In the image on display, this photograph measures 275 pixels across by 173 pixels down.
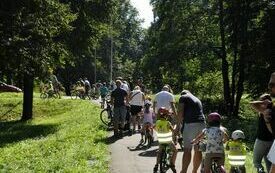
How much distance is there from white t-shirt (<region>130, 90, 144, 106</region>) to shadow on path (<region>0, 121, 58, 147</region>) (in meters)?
6.11

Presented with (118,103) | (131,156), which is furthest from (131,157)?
(118,103)

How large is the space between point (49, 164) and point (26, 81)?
20.3 meters

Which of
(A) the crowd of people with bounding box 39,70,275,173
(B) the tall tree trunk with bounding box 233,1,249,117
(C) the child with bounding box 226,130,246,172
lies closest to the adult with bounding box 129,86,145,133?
(A) the crowd of people with bounding box 39,70,275,173

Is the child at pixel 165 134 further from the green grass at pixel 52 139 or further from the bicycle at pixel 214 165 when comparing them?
the green grass at pixel 52 139

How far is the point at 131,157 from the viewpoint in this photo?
16.6 m

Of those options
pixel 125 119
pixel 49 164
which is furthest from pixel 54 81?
pixel 49 164

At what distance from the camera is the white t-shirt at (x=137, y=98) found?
2152 centimetres

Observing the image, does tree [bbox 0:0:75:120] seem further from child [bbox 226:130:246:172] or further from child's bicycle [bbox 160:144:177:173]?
child [bbox 226:130:246:172]

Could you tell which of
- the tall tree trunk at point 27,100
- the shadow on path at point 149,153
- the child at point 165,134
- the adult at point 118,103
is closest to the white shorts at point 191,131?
the child at point 165,134

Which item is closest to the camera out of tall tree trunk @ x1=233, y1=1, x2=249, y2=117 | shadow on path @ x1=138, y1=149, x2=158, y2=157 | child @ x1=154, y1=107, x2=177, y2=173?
child @ x1=154, y1=107, x2=177, y2=173

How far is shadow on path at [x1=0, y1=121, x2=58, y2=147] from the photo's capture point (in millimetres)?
26737

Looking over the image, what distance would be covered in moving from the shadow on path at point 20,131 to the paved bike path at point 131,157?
6.84 meters

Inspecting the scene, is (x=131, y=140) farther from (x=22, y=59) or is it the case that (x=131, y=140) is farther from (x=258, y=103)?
(x=258, y=103)

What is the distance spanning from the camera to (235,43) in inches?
1470
